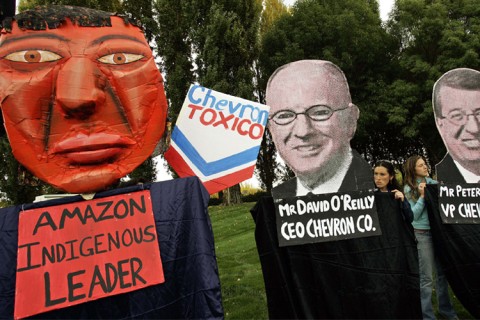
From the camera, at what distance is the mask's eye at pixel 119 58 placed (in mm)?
2648

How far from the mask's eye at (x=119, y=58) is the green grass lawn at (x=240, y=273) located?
Result: 2.55 metres

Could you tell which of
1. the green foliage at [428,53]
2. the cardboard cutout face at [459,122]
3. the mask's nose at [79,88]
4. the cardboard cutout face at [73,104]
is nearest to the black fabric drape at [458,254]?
the cardboard cutout face at [459,122]

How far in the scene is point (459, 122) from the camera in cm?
381

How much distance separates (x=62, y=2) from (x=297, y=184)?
10.8 metres

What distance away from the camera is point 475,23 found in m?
12.9

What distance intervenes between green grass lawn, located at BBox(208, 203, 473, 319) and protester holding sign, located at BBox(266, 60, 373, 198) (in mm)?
1530

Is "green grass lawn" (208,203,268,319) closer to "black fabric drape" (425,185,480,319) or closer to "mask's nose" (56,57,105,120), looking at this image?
"black fabric drape" (425,185,480,319)

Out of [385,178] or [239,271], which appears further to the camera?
[239,271]

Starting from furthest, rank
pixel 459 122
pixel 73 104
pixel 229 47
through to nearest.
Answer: pixel 229 47 → pixel 459 122 → pixel 73 104

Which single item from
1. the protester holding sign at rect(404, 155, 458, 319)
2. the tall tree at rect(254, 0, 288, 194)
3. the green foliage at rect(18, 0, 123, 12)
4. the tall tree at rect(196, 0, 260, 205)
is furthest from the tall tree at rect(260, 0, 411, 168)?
the protester holding sign at rect(404, 155, 458, 319)

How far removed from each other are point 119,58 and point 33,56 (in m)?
0.51

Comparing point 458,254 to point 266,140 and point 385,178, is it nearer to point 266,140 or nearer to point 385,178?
point 385,178

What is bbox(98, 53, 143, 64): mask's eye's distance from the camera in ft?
8.69

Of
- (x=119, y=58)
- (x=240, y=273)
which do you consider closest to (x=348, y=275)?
(x=119, y=58)
